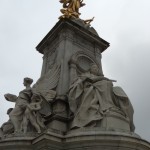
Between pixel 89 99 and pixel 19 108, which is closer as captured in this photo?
pixel 89 99

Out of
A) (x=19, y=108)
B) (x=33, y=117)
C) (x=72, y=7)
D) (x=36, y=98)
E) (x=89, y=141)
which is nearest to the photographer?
(x=89, y=141)

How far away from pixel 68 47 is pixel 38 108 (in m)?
4.13

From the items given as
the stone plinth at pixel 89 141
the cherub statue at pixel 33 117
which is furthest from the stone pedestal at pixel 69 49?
the stone plinth at pixel 89 141

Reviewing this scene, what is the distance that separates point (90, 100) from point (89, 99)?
2.1 inches

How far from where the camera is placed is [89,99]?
37.9ft

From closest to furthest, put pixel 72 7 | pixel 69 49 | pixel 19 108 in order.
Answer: pixel 19 108, pixel 69 49, pixel 72 7

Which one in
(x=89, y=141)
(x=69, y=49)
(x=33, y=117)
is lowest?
(x=89, y=141)

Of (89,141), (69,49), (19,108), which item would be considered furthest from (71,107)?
(69,49)

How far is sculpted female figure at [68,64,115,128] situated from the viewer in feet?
35.7

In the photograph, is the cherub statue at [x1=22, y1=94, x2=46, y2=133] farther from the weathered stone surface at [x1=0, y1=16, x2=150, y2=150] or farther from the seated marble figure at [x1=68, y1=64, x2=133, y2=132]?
the seated marble figure at [x1=68, y1=64, x2=133, y2=132]

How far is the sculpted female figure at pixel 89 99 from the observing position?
35.7 ft

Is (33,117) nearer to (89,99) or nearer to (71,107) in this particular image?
(71,107)

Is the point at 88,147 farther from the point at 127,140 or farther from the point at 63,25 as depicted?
the point at 63,25

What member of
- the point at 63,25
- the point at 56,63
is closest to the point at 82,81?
the point at 56,63
